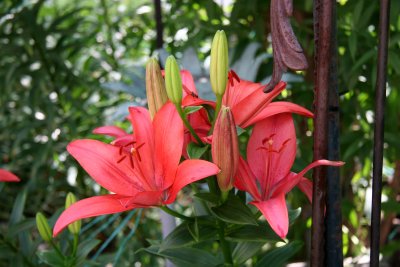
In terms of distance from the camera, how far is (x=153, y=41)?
126 centimetres

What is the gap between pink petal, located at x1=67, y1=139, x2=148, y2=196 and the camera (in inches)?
19.6

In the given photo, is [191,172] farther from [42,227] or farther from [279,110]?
[42,227]

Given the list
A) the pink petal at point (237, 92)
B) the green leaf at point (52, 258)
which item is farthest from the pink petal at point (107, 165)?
the green leaf at point (52, 258)

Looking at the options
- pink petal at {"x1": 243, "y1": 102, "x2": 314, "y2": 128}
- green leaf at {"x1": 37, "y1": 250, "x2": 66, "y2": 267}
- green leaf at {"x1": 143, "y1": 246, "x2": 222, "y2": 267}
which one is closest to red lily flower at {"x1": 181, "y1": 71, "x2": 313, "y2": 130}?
pink petal at {"x1": 243, "y1": 102, "x2": 314, "y2": 128}

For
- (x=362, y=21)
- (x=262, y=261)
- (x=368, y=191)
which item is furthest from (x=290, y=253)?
(x=368, y=191)

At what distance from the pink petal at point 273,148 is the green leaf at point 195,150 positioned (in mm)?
45

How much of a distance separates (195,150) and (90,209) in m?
0.09

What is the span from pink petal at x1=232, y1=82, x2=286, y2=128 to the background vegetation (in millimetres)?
322

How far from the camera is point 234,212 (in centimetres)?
49

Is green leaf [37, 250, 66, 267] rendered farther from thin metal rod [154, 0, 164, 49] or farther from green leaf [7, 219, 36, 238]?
thin metal rod [154, 0, 164, 49]

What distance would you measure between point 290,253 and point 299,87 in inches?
19.0

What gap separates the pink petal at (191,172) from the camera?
433mm

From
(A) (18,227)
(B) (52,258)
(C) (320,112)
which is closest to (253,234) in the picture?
(C) (320,112)

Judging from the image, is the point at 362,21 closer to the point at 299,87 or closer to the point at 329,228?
the point at 299,87
